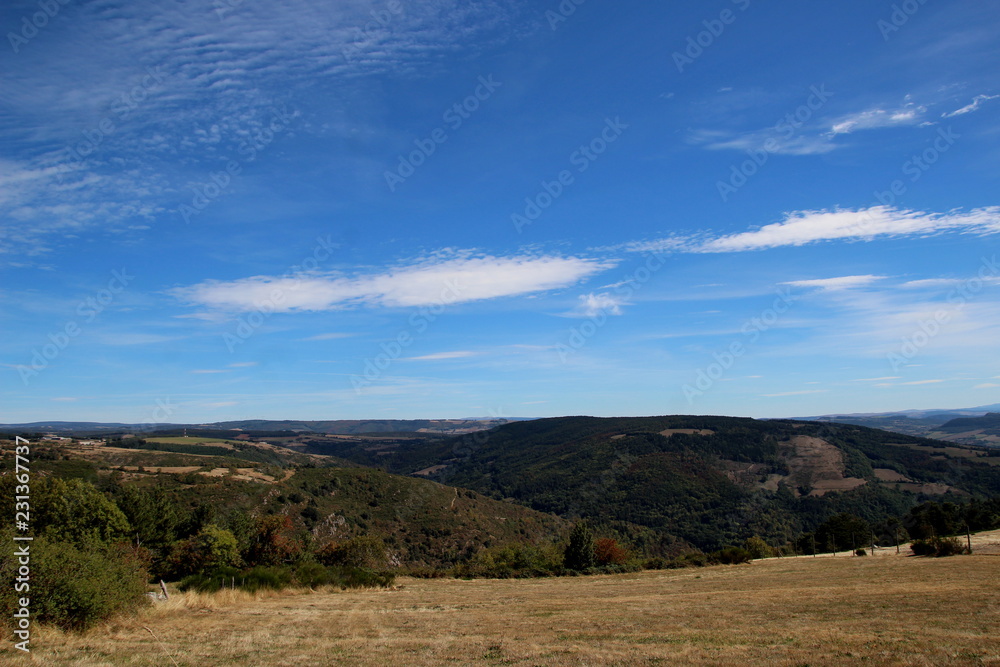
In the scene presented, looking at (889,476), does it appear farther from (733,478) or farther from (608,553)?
(608,553)

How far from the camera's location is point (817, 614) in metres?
14.8

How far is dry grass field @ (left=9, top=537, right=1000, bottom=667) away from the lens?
10.5 m

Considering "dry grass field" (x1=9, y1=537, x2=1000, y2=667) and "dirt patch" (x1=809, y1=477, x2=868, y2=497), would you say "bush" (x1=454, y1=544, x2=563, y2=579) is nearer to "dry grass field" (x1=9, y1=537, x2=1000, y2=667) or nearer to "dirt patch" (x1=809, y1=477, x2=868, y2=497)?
"dry grass field" (x1=9, y1=537, x2=1000, y2=667)

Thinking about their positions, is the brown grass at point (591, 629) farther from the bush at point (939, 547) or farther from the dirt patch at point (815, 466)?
the dirt patch at point (815, 466)

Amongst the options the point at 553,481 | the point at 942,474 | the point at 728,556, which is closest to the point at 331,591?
the point at 728,556

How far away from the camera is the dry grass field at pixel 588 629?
1048 centimetres

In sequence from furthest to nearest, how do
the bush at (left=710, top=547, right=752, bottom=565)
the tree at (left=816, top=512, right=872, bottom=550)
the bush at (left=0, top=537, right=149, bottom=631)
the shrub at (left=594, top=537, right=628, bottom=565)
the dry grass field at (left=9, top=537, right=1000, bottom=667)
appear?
the tree at (left=816, top=512, right=872, bottom=550) → the shrub at (left=594, top=537, right=628, bottom=565) → the bush at (left=710, top=547, right=752, bottom=565) → the bush at (left=0, top=537, right=149, bottom=631) → the dry grass field at (left=9, top=537, right=1000, bottom=667)

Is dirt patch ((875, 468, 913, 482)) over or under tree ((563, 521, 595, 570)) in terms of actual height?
under

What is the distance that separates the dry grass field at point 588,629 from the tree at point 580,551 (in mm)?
29537

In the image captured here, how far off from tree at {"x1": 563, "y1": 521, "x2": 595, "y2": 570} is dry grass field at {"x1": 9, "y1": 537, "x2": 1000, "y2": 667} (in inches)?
1163

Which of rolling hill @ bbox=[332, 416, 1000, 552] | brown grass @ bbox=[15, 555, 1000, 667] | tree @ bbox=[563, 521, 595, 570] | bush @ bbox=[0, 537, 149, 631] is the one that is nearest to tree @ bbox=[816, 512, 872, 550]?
tree @ bbox=[563, 521, 595, 570]

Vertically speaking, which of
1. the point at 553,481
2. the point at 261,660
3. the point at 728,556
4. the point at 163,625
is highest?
the point at 261,660

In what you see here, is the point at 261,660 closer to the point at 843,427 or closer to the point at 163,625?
the point at 163,625

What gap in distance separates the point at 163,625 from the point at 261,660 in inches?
261
